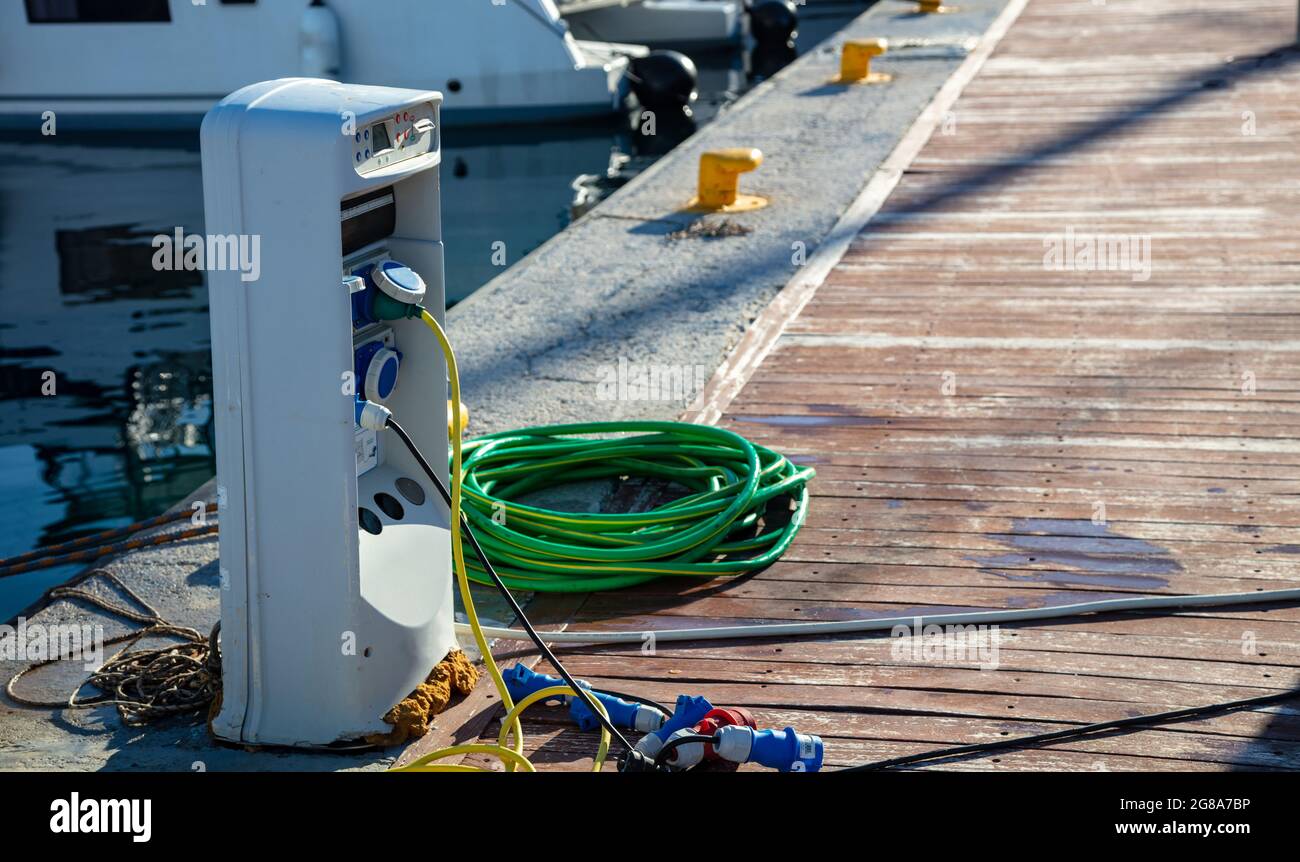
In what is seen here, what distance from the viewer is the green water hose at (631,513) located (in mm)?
4516

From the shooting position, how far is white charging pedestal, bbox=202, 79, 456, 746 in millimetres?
3281

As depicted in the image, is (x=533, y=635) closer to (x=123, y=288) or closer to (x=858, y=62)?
(x=123, y=288)

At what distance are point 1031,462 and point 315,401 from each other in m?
2.99

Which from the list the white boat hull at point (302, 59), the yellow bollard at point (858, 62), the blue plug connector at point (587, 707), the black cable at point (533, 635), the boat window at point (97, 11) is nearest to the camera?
the black cable at point (533, 635)

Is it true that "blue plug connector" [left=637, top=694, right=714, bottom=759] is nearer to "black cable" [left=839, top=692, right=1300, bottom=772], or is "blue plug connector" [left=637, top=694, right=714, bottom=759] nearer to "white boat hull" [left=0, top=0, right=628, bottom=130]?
"black cable" [left=839, top=692, right=1300, bottom=772]

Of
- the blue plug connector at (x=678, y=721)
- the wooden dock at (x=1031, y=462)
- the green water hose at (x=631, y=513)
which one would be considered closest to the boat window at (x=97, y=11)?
the wooden dock at (x=1031, y=462)

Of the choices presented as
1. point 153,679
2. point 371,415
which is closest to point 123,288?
point 153,679

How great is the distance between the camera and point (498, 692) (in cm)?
380

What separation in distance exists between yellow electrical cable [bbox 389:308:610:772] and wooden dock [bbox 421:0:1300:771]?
95mm

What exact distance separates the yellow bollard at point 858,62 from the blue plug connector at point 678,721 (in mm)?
11471

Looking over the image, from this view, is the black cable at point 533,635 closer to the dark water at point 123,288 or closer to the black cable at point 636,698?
the black cable at point 636,698

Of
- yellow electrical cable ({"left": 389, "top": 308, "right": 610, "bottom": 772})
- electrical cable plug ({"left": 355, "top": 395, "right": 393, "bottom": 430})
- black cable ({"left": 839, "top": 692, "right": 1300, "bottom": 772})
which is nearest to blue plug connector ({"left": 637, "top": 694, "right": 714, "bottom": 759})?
yellow electrical cable ({"left": 389, "top": 308, "right": 610, "bottom": 772})

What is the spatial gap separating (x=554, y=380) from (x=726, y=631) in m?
2.47

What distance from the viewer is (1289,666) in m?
3.85
